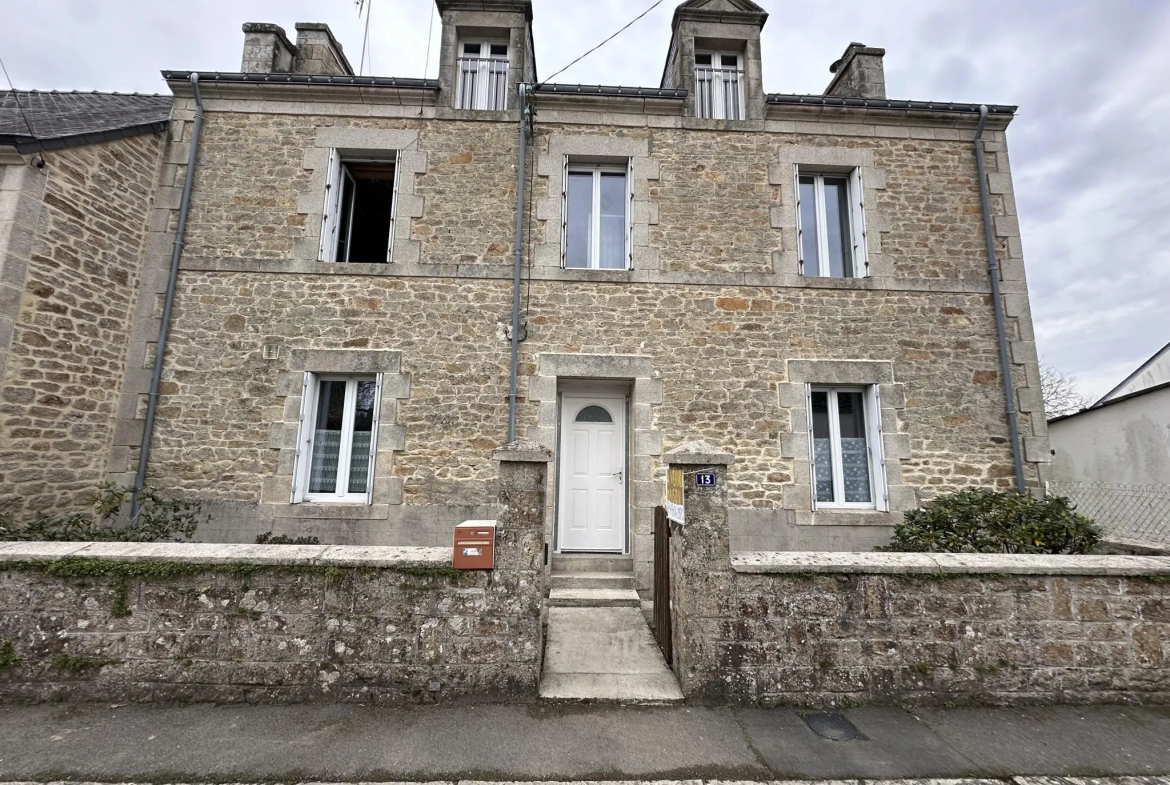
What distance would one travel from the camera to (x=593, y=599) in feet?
17.0

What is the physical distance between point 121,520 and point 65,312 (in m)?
2.30

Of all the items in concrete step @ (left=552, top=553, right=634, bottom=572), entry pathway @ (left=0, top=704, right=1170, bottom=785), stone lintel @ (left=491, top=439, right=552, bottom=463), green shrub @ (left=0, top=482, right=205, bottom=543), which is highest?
stone lintel @ (left=491, top=439, right=552, bottom=463)

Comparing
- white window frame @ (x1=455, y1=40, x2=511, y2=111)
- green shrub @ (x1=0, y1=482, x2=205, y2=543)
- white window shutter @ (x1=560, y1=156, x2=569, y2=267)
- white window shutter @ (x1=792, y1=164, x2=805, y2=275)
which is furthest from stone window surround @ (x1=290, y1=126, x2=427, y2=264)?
white window shutter @ (x1=792, y1=164, x2=805, y2=275)

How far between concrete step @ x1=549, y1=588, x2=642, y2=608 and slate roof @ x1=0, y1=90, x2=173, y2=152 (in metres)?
7.08

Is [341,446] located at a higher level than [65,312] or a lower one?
lower

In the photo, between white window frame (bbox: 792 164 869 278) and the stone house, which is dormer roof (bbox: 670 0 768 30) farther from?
white window frame (bbox: 792 164 869 278)

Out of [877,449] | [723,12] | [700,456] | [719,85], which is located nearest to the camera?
[700,456]

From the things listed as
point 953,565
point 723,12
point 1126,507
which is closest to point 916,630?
point 953,565

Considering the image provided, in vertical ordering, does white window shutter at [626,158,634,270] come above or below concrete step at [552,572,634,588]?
Result: above

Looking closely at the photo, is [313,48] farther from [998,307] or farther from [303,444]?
[998,307]

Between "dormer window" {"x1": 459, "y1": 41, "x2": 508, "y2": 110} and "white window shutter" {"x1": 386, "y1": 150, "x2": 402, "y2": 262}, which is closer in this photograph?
"white window shutter" {"x1": 386, "y1": 150, "x2": 402, "y2": 262}

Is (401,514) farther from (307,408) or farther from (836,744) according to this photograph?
(836,744)

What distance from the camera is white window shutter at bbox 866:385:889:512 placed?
6012mm

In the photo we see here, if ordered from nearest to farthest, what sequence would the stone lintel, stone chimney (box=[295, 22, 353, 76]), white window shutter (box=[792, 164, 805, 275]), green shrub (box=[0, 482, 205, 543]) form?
the stone lintel → green shrub (box=[0, 482, 205, 543]) → white window shutter (box=[792, 164, 805, 275]) → stone chimney (box=[295, 22, 353, 76])
